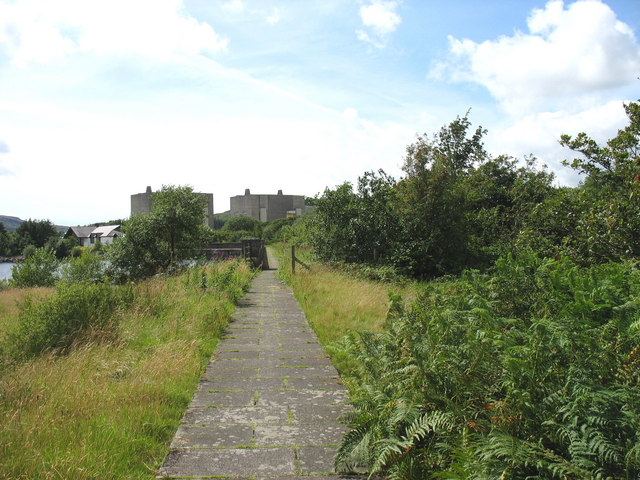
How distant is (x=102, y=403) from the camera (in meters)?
3.75

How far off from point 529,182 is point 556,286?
1624 cm

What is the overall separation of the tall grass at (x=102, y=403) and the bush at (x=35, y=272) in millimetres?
17548

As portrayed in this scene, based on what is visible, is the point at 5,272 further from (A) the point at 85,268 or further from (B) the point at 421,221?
(B) the point at 421,221

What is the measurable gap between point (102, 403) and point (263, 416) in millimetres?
1270

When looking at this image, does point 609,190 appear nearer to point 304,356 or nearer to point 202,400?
point 304,356

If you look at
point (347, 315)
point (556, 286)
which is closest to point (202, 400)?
point (556, 286)

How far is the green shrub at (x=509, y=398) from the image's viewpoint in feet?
7.07

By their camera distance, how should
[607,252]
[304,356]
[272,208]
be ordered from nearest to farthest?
[304,356] → [607,252] → [272,208]

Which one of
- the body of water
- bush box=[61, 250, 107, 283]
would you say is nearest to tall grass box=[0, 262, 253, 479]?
bush box=[61, 250, 107, 283]

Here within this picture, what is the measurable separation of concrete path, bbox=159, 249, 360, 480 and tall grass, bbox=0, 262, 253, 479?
0.19 meters

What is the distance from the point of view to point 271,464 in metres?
3.00

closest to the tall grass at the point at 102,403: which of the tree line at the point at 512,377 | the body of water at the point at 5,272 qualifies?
the tree line at the point at 512,377

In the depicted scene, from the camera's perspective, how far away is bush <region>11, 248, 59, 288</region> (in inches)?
838

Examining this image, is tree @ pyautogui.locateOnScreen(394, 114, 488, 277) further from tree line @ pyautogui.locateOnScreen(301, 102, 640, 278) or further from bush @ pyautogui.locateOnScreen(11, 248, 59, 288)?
bush @ pyautogui.locateOnScreen(11, 248, 59, 288)
